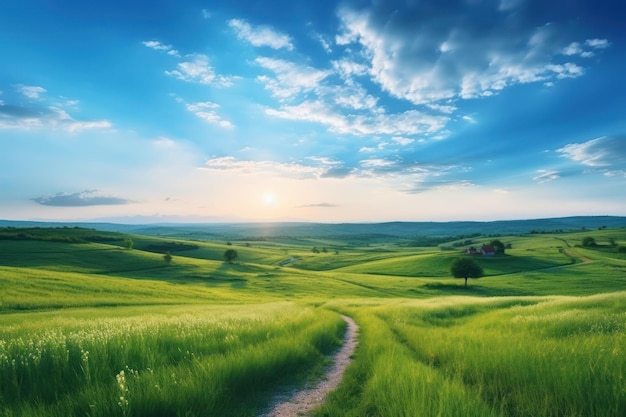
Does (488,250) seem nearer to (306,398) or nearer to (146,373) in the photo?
(306,398)

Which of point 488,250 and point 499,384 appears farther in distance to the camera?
point 488,250

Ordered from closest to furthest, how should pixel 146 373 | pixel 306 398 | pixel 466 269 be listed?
pixel 146 373 < pixel 306 398 < pixel 466 269

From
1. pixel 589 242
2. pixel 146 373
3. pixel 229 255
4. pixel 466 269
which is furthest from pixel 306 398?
pixel 589 242

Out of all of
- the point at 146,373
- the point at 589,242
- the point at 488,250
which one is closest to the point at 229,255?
the point at 488,250

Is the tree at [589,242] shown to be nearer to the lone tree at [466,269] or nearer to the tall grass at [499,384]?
the lone tree at [466,269]

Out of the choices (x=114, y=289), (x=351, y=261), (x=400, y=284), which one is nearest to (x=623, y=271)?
(x=400, y=284)

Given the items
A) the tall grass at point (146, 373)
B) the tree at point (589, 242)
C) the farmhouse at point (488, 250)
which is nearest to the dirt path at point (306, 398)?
the tall grass at point (146, 373)

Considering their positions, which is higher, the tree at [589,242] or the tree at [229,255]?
the tree at [589,242]

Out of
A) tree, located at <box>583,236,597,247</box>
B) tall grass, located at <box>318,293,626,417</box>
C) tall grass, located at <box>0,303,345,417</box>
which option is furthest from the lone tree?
tree, located at <box>583,236,597,247</box>

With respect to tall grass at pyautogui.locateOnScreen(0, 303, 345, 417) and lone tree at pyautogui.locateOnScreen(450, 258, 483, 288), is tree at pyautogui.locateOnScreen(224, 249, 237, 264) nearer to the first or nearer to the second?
lone tree at pyautogui.locateOnScreen(450, 258, 483, 288)

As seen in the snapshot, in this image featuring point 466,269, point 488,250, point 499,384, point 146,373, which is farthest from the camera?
point 488,250

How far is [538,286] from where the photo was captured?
7656 centimetres

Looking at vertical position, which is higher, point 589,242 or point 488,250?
point 589,242

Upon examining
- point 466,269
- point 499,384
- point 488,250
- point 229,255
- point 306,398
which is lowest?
point 229,255
